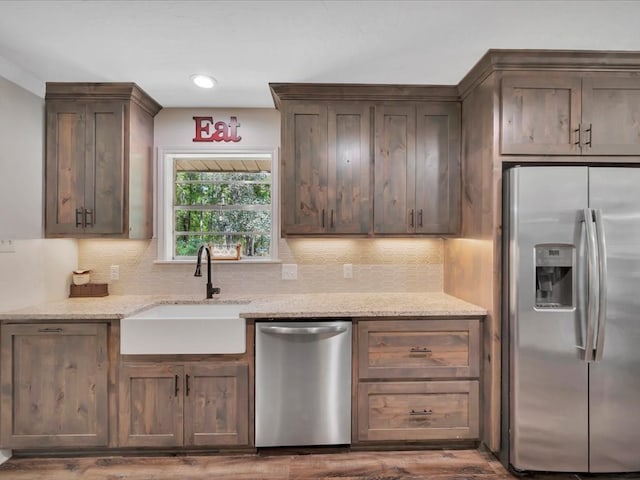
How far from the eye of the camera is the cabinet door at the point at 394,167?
8.60ft

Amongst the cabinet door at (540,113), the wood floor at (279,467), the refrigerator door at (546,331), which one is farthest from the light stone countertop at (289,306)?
the cabinet door at (540,113)

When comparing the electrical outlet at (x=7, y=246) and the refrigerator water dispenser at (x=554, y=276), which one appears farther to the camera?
the electrical outlet at (x=7, y=246)

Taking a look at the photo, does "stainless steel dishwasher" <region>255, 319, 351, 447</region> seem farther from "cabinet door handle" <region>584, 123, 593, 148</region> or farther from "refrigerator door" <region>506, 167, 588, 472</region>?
"cabinet door handle" <region>584, 123, 593, 148</region>

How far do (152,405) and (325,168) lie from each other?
1912 mm

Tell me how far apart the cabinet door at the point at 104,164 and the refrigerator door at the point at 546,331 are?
259cm

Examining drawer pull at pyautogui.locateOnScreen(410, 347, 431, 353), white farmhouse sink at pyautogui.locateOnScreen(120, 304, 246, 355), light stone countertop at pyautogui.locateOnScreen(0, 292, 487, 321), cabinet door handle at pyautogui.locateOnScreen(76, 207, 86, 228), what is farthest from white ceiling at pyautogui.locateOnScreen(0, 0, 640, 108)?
drawer pull at pyautogui.locateOnScreen(410, 347, 431, 353)

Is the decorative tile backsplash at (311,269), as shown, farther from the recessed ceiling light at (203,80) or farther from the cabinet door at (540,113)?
the recessed ceiling light at (203,80)

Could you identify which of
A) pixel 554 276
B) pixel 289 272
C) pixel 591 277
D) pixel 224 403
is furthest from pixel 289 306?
pixel 591 277

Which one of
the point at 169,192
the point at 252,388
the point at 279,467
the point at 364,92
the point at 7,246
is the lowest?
the point at 279,467

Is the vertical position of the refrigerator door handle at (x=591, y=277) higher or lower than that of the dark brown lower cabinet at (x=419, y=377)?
higher

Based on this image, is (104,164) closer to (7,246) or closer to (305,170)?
(7,246)

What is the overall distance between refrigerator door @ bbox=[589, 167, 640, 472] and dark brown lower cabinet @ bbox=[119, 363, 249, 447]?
81.0 inches

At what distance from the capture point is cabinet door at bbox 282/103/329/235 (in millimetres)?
2604

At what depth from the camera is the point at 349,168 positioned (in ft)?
8.61
